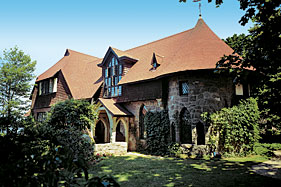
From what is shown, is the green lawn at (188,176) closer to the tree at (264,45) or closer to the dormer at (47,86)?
the tree at (264,45)

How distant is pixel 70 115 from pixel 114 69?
7.76 metres

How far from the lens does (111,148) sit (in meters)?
14.1

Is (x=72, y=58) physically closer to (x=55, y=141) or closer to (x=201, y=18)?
(x=201, y=18)

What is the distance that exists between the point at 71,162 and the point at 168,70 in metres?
11.6

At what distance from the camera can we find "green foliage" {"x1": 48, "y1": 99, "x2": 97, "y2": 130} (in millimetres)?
12252

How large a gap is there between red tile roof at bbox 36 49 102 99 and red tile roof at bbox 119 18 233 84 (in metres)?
4.50

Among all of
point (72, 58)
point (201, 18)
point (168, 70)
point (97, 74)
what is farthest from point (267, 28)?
point (72, 58)

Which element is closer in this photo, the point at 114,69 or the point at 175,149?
the point at 175,149

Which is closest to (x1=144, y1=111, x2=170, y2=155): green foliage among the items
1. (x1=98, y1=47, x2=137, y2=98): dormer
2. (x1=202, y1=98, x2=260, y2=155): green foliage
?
(x1=202, y1=98, x2=260, y2=155): green foliage

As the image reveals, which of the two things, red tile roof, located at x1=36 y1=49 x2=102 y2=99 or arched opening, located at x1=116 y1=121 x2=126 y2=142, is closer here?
arched opening, located at x1=116 y1=121 x2=126 y2=142

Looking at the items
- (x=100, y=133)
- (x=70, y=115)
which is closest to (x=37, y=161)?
(x=70, y=115)

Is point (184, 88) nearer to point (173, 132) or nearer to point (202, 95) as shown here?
point (202, 95)

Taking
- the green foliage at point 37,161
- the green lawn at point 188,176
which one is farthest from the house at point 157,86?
the green foliage at point 37,161

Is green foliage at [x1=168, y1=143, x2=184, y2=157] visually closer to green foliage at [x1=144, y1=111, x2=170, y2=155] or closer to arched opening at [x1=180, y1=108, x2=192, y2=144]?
green foliage at [x1=144, y1=111, x2=170, y2=155]
